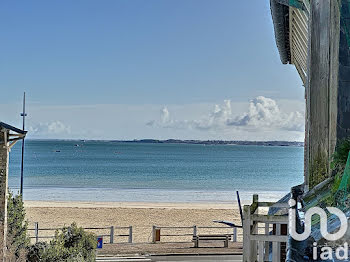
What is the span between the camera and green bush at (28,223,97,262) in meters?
12.5

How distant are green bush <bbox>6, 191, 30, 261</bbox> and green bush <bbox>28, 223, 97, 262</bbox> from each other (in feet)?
1.00

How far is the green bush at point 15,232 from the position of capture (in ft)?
43.8

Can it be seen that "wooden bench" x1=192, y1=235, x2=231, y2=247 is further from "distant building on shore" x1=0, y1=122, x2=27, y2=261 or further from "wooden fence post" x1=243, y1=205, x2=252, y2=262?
"wooden fence post" x1=243, y1=205, x2=252, y2=262

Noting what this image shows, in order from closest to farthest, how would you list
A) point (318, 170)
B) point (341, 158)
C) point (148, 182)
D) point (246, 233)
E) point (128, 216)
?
point (341, 158), point (318, 170), point (246, 233), point (128, 216), point (148, 182)

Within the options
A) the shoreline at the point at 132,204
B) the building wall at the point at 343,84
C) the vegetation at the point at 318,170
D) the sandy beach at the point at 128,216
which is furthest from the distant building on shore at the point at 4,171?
the shoreline at the point at 132,204

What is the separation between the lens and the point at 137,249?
63.4 feet

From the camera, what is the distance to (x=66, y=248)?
12742mm

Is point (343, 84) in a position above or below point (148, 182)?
above

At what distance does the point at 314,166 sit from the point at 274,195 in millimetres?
54554

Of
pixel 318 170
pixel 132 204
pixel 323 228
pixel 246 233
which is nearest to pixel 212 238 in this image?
pixel 246 233

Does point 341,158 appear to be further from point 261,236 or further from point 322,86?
point 261,236

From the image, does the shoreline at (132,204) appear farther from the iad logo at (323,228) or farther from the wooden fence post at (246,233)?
the iad logo at (323,228)

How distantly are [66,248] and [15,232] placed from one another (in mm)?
1912

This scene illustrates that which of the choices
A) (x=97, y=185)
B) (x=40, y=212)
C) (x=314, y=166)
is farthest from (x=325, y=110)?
(x=97, y=185)
